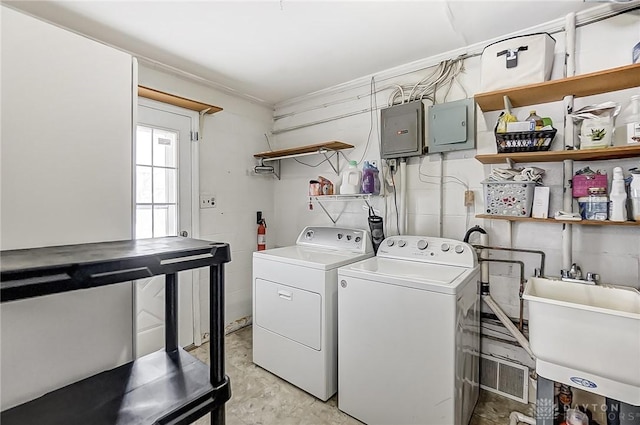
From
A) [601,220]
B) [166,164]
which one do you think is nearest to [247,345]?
[166,164]

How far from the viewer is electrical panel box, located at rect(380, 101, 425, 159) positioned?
7.63ft

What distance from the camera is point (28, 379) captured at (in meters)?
0.87

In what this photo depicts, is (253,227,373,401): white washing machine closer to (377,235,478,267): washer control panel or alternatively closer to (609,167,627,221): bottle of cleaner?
(377,235,478,267): washer control panel

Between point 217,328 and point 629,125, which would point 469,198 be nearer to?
point 629,125

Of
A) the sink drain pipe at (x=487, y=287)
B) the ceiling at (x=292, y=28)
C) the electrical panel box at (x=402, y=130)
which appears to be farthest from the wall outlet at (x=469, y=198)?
the ceiling at (x=292, y=28)

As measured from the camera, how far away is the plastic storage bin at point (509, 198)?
1.83 meters

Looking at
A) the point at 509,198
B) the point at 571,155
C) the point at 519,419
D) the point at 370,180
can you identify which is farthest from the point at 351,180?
the point at 519,419

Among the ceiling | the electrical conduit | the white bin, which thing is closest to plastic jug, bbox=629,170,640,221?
the white bin

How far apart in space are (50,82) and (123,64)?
0.24 meters

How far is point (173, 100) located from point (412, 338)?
2.49 meters

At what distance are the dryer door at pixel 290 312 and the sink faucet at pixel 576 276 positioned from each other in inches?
58.1

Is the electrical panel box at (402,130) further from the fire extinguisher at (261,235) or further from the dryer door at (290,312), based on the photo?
the fire extinguisher at (261,235)

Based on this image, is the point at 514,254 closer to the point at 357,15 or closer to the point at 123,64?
the point at 357,15

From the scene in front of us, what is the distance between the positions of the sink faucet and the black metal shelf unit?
1913 mm
